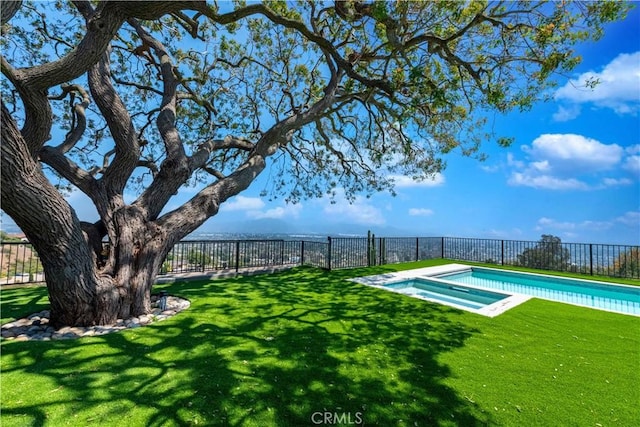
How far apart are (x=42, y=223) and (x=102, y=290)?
1.21m

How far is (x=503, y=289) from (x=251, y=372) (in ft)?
29.6

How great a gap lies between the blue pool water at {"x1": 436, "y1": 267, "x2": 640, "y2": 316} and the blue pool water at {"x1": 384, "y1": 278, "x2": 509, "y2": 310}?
1669mm

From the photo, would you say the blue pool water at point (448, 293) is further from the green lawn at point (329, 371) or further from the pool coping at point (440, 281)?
the green lawn at point (329, 371)

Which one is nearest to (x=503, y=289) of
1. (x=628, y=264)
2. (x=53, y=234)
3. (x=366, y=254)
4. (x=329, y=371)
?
(x=628, y=264)

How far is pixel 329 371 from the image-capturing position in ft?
9.91

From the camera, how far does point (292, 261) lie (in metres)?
11.2

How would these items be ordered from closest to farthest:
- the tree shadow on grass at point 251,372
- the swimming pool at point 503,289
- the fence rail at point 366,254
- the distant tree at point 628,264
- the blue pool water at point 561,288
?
the tree shadow on grass at point 251,372, the swimming pool at point 503,289, the blue pool water at point 561,288, the fence rail at point 366,254, the distant tree at point 628,264

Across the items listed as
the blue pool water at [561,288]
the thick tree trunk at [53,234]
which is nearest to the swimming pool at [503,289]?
the blue pool water at [561,288]

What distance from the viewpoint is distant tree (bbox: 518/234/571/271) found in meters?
11.0

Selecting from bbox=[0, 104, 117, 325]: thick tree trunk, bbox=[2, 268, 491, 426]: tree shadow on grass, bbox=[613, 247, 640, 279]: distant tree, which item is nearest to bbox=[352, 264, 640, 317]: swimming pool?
bbox=[613, 247, 640, 279]: distant tree

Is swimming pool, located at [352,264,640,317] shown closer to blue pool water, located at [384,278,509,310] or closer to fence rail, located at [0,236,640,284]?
blue pool water, located at [384,278,509,310]

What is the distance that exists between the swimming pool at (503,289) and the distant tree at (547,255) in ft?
6.74

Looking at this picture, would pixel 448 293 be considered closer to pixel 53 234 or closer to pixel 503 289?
pixel 503 289

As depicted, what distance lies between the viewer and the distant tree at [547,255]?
36.1 feet
